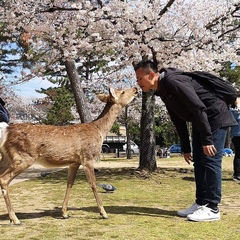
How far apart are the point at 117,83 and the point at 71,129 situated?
19.8 m

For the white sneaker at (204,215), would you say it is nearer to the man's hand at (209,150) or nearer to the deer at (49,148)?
the man's hand at (209,150)

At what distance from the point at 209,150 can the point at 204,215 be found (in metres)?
0.80

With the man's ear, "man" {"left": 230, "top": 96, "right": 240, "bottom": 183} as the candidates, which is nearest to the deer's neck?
the man's ear

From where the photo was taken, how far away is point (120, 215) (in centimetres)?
528

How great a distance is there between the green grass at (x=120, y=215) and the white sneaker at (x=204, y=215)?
0.09 m

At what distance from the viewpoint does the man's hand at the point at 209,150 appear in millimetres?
4641

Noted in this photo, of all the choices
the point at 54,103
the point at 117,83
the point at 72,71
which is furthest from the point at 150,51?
the point at 54,103

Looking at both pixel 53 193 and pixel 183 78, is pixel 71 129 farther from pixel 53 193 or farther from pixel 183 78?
pixel 53 193

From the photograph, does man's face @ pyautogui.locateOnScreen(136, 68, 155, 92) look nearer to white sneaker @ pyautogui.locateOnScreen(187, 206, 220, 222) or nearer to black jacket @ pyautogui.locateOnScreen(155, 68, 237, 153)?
black jacket @ pyautogui.locateOnScreen(155, 68, 237, 153)

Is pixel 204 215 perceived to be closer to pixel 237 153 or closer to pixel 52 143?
pixel 52 143

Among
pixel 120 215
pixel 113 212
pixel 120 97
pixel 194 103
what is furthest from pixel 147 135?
pixel 194 103

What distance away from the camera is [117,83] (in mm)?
25031

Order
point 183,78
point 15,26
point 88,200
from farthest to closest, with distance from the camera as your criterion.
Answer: point 15,26, point 88,200, point 183,78

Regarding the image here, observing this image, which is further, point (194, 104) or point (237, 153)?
point (237, 153)
